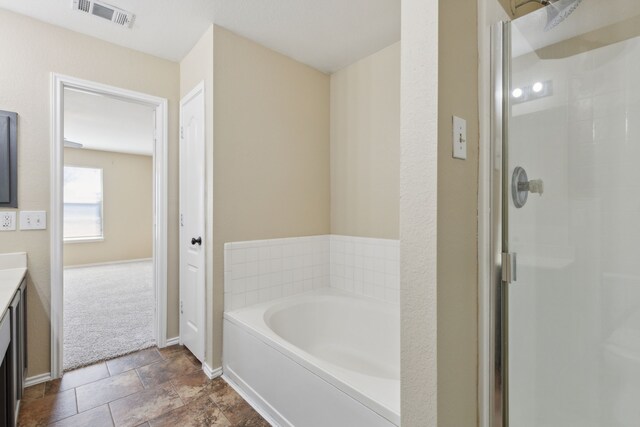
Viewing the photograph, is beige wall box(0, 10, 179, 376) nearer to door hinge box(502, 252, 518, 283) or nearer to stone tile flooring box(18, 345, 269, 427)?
stone tile flooring box(18, 345, 269, 427)

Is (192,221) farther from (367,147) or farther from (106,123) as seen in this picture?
(106,123)

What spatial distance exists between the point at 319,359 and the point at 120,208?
6.39 meters

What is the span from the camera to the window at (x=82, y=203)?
5.89 m

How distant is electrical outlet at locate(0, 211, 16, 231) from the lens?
193 cm

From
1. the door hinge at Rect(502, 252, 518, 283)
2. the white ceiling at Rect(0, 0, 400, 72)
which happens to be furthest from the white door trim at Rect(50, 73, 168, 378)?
the door hinge at Rect(502, 252, 518, 283)

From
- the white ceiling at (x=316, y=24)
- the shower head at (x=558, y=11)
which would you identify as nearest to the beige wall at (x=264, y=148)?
the white ceiling at (x=316, y=24)

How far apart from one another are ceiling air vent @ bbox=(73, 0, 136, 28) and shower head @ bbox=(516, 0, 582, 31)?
217 centimetres

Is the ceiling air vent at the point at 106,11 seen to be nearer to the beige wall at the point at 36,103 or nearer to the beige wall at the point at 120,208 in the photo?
the beige wall at the point at 36,103

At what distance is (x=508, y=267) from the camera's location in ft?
3.53

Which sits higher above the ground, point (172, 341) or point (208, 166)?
point (208, 166)

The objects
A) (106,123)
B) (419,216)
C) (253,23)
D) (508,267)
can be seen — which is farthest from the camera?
(106,123)

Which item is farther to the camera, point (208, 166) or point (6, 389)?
point (208, 166)

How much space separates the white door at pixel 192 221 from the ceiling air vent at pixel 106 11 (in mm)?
547

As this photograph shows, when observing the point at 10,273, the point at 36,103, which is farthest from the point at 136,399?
the point at 36,103
